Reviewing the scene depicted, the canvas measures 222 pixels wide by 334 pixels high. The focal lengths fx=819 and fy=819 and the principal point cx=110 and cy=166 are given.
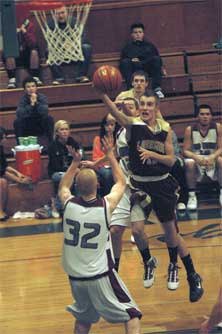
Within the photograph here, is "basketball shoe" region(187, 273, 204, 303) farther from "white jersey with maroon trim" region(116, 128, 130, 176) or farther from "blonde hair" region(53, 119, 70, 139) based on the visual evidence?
"blonde hair" region(53, 119, 70, 139)

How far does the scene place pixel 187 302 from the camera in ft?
22.2

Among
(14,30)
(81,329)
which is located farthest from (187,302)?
(14,30)

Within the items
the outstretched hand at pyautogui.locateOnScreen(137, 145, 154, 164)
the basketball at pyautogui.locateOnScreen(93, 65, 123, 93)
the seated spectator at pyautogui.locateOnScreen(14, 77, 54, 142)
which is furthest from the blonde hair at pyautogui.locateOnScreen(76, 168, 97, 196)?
the seated spectator at pyautogui.locateOnScreen(14, 77, 54, 142)

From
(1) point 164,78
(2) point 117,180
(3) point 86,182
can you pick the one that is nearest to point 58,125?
(1) point 164,78

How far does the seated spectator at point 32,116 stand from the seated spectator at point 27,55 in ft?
4.29

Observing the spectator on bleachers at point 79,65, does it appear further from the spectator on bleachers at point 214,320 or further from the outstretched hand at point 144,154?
the spectator on bleachers at point 214,320

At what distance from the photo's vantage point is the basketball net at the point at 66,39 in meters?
12.1

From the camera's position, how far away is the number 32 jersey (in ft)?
17.4

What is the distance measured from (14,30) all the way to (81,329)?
2.06m

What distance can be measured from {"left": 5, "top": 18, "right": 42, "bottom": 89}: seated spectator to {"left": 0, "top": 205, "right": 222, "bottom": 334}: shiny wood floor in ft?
9.85

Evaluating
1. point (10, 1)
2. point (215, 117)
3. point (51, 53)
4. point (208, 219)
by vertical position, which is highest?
point (10, 1)

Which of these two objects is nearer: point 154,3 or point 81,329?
point 81,329

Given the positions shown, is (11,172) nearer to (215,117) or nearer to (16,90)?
(16,90)

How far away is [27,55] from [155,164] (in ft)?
20.6
